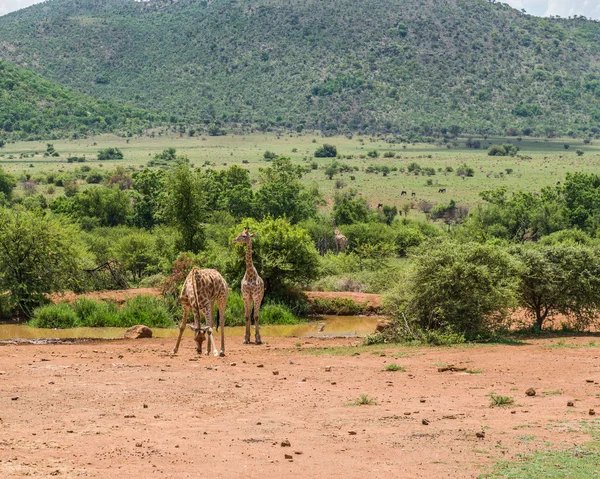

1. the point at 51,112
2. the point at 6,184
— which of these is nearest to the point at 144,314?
the point at 6,184

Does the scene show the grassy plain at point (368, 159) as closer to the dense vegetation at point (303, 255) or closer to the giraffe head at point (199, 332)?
the dense vegetation at point (303, 255)

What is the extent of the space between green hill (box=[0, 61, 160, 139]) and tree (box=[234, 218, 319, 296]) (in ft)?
349

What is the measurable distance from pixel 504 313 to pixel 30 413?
12.7 m

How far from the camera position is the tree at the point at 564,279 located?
23.5m

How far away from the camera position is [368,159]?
115m

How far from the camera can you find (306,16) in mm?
162625

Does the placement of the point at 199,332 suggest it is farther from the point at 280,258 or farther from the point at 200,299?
the point at 280,258

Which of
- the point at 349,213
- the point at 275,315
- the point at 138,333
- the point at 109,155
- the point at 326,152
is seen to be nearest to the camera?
the point at 138,333

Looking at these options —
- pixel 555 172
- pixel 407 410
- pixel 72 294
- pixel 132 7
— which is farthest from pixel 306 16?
pixel 407 410

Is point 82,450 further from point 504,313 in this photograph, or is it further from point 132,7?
point 132,7

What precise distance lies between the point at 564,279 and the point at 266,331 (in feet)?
30.5

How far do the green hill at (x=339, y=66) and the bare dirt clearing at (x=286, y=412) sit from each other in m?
126

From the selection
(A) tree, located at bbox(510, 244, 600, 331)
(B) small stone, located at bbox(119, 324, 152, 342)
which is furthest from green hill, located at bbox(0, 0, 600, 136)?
(A) tree, located at bbox(510, 244, 600, 331)

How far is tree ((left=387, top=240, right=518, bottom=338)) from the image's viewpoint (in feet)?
72.4
